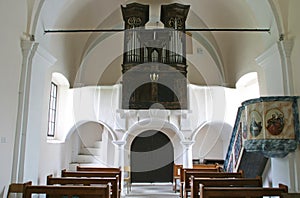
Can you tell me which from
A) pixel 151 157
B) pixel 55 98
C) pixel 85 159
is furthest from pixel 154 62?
pixel 151 157

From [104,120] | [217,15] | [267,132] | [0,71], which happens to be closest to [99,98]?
[104,120]

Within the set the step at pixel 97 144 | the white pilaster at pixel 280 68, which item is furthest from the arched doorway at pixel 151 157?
the white pilaster at pixel 280 68

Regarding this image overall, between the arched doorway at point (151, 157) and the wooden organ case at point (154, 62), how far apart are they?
13.4 feet

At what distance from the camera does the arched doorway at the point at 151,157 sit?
13.0 meters

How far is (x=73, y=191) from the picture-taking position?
13.7 ft

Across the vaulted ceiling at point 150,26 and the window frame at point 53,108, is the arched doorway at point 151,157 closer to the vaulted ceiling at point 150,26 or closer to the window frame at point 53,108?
the vaulted ceiling at point 150,26

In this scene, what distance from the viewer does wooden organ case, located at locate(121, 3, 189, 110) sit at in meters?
9.17

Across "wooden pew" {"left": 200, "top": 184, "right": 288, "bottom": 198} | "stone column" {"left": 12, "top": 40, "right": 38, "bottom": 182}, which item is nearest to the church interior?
"stone column" {"left": 12, "top": 40, "right": 38, "bottom": 182}

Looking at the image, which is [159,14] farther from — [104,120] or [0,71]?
[0,71]

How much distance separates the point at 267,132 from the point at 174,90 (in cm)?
488

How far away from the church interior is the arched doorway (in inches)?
1.7

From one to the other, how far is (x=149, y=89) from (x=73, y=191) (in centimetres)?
540

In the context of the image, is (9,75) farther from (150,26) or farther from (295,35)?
(150,26)

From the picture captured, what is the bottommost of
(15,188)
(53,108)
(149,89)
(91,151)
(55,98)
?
(15,188)
